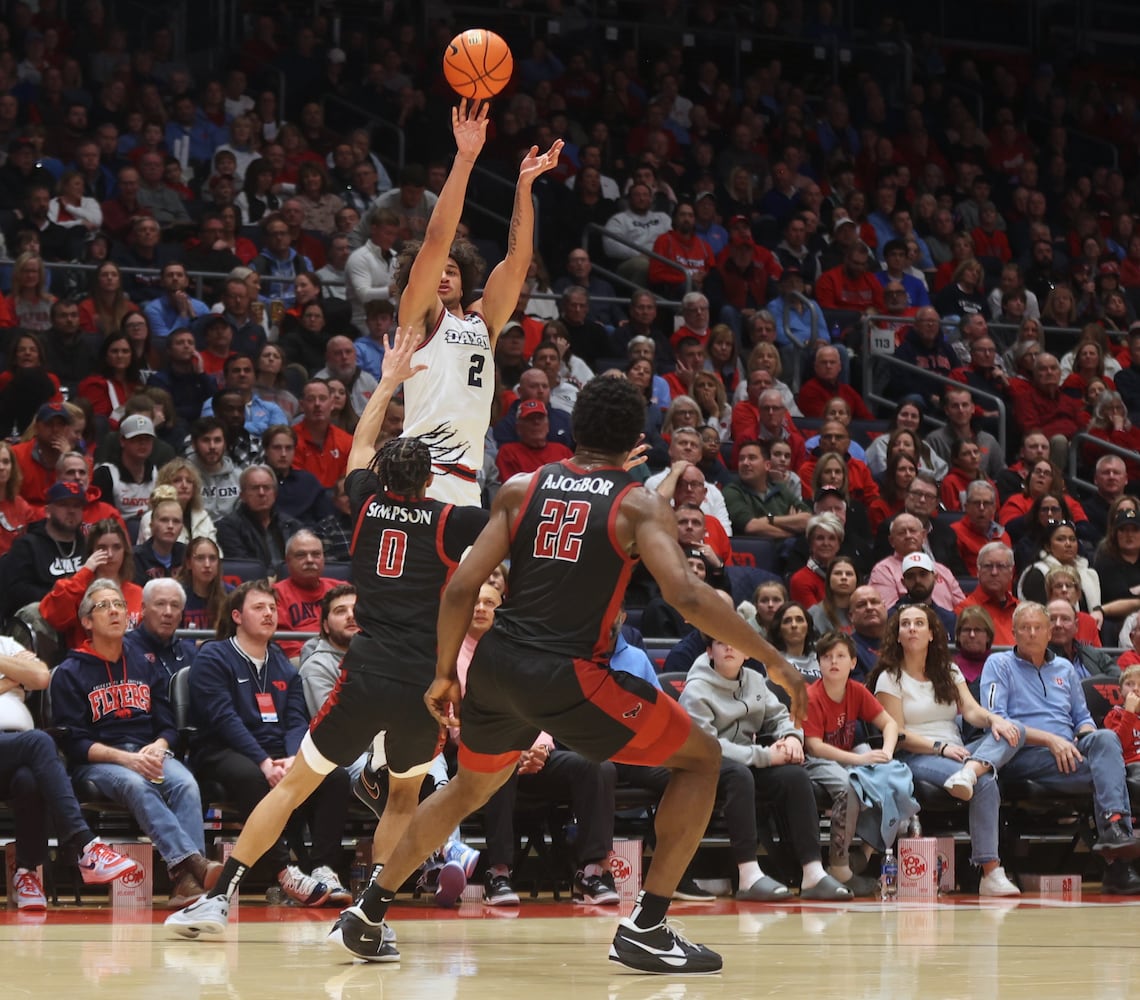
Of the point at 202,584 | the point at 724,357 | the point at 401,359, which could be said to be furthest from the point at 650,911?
the point at 724,357

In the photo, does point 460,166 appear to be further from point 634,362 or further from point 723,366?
point 723,366

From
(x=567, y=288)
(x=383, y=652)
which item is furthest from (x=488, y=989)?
(x=567, y=288)

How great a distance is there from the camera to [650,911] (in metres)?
5.30

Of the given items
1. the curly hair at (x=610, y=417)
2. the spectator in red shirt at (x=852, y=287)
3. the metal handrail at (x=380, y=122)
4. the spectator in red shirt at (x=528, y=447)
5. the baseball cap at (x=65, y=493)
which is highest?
the metal handrail at (x=380, y=122)

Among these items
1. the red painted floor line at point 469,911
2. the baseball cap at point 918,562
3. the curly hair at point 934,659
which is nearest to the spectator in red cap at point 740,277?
the baseball cap at point 918,562

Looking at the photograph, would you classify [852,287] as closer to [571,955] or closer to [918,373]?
[918,373]

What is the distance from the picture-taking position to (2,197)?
13.1 m

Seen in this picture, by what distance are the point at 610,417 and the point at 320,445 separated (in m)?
6.15

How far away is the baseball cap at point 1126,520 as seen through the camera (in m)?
11.8

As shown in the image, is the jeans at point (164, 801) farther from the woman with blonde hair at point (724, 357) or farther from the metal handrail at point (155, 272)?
the woman with blonde hair at point (724, 357)

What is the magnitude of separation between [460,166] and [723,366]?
7525 millimetres

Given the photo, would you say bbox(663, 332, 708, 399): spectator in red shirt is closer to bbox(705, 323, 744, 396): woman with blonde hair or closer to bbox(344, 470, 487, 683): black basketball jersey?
bbox(705, 323, 744, 396): woman with blonde hair

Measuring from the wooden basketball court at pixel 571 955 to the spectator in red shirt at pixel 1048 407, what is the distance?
22.6ft

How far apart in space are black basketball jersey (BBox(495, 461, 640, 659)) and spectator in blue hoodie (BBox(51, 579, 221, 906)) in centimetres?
313
